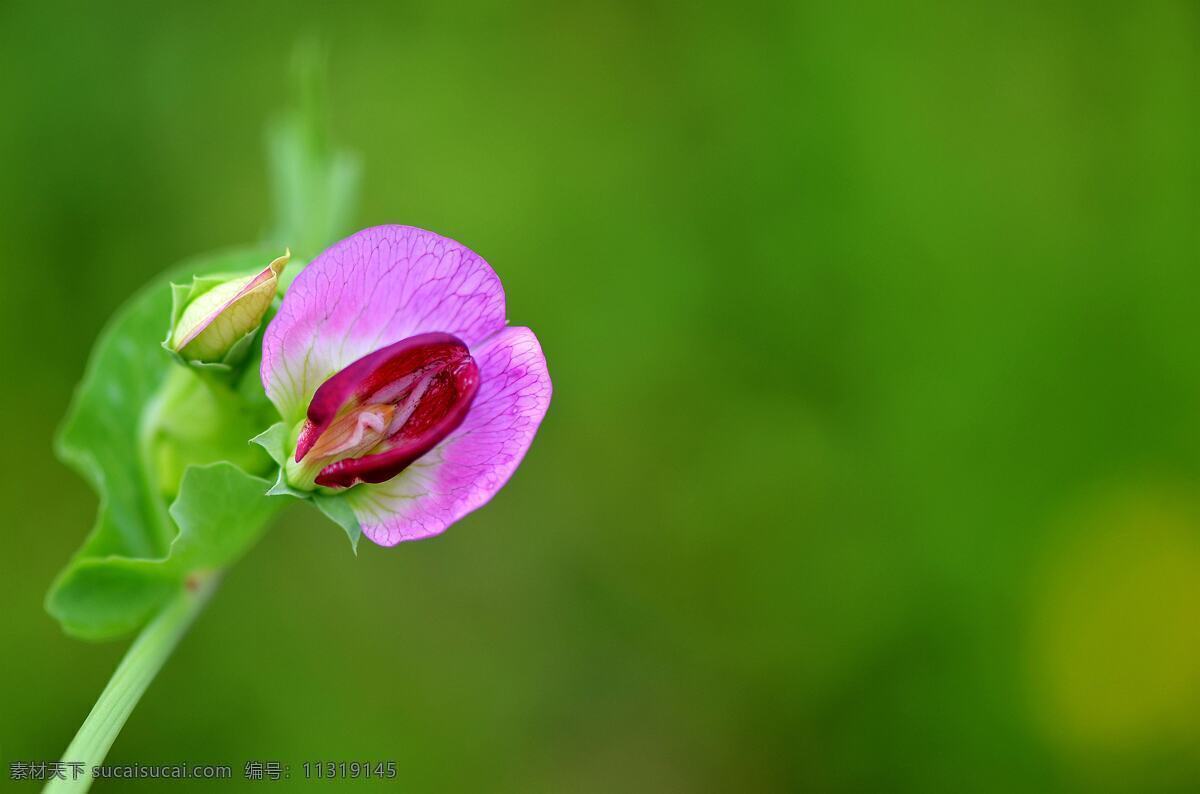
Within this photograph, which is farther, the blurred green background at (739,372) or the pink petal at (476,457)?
the blurred green background at (739,372)

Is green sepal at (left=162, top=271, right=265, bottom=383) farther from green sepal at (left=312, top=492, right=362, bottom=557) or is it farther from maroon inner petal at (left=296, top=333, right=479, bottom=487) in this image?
green sepal at (left=312, top=492, right=362, bottom=557)

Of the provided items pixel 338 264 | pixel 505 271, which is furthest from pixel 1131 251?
pixel 338 264

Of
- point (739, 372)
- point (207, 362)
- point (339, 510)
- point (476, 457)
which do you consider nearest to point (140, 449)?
point (207, 362)

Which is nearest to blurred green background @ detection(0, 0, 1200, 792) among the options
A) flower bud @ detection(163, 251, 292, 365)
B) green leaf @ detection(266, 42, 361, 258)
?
green leaf @ detection(266, 42, 361, 258)

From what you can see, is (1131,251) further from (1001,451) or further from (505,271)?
(505,271)

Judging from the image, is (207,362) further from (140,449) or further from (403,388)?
(140,449)

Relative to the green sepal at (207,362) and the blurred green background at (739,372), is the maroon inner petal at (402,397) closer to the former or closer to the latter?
the green sepal at (207,362)

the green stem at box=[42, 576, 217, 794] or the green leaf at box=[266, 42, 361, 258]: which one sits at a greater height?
the green leaf at box=[266, 42, 361, 258]

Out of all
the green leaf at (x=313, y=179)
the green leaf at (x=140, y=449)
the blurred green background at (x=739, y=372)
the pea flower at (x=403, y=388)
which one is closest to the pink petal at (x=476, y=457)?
the pea flower at (x=403, y=388)
